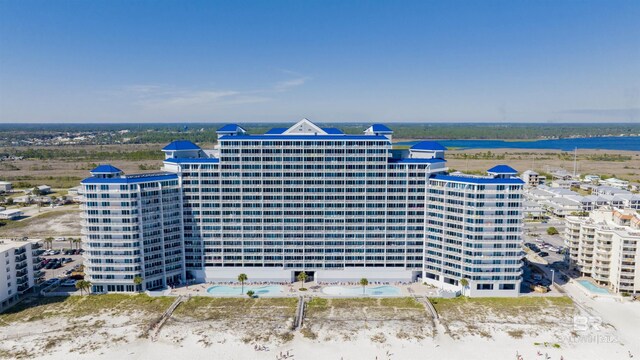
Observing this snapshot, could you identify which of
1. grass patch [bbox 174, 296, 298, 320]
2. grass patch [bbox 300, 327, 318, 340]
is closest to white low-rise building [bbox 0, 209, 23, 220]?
grass patch [bbox 174, 296, 298, 320]

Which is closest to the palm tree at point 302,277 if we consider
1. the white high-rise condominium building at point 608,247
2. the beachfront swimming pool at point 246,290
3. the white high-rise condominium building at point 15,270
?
the beachfront swimming pool at point 246,290

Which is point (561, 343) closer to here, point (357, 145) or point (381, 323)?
point (381, 323)

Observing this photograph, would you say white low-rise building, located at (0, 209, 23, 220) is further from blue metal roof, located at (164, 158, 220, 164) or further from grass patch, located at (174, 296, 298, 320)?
grass patch, located at (174, 296, 298, 320)

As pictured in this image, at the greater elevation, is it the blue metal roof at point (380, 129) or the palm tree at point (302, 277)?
the blue metal roof at point (380, 129)

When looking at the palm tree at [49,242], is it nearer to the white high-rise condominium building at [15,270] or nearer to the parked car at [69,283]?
the white high-rise condominium building at [15,270]

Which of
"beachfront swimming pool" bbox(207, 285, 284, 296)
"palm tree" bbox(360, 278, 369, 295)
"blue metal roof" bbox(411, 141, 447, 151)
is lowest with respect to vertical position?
"beachfront swimming pool" bbox(207, 285, 284, 296)

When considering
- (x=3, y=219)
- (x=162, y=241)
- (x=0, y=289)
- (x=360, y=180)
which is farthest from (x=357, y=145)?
(x=3, y=219)
